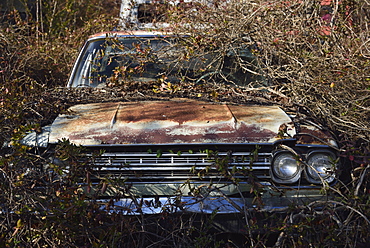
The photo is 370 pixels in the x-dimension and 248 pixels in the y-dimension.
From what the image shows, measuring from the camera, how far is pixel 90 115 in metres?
3.24

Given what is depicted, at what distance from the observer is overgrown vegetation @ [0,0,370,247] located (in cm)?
261

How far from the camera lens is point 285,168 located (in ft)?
9.73

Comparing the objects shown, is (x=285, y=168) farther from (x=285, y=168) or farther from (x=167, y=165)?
(x=167, y=165)

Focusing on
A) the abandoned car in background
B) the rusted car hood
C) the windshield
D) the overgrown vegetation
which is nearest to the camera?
the overgrown vegetation

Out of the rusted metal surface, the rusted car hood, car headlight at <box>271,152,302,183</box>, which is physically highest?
the rusted car hood

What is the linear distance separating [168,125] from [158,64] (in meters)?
1.62

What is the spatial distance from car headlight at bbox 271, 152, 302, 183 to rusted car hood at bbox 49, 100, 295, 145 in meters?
0.16

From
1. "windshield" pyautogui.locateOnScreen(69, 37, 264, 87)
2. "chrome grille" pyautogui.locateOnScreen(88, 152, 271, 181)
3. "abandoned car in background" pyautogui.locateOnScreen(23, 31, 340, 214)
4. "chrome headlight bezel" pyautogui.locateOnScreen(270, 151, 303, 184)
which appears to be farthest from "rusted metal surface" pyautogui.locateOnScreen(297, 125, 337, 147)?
"windshield" pyautogui.locateOnScreen(69, 37, 264, 87)

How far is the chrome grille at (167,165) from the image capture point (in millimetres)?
2852

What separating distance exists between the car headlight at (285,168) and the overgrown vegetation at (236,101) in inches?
10.3

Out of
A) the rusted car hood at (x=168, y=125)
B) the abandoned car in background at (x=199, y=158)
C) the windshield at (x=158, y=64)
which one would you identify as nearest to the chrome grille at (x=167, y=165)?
the abandoned car in background at (x=199, y=158)

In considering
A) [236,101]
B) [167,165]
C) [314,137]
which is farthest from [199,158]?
[236,101]

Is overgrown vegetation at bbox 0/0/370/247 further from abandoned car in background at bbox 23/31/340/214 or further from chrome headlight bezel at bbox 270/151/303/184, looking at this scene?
chrome headlight bezel at bbox 270/151/303/184

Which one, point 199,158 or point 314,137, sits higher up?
point 314,137
